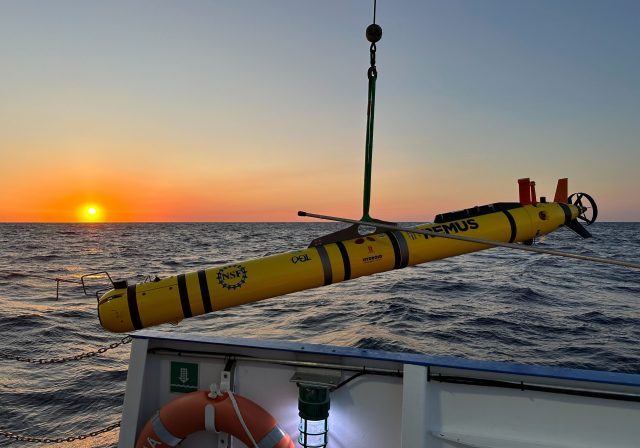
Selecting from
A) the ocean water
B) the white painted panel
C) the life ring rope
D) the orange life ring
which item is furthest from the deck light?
the ocean water

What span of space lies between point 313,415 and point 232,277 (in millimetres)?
1710

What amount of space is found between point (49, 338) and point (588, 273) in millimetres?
24194

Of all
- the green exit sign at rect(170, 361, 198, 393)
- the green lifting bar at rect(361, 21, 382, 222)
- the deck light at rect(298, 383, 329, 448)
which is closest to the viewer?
the deck light at rect(298, 383, 329, 448)

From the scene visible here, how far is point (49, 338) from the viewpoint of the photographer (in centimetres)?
1133

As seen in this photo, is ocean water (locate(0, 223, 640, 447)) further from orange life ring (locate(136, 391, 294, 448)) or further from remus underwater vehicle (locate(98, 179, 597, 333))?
orange life ring (locate(136, 391, 294, 448))

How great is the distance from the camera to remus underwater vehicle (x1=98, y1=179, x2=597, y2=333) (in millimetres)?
4293

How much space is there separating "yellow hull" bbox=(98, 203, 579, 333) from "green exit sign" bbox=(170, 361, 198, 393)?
2.66ft

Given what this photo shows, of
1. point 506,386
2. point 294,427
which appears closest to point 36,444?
point 294,427

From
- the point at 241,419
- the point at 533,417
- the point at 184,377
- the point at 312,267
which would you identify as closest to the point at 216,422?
the point at 241,419

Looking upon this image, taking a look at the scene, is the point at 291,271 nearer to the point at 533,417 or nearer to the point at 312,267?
the point at 312,267

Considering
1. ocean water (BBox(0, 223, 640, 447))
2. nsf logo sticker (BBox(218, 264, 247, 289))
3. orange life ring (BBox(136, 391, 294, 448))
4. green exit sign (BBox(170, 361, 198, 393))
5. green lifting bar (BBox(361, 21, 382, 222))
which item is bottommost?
ocean water (BBox(0, 223, 640, 447))

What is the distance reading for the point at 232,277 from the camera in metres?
4.33

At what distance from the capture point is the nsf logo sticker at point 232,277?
430cm

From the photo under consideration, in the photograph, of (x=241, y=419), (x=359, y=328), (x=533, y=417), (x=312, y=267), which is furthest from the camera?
(x=359, y=328)
